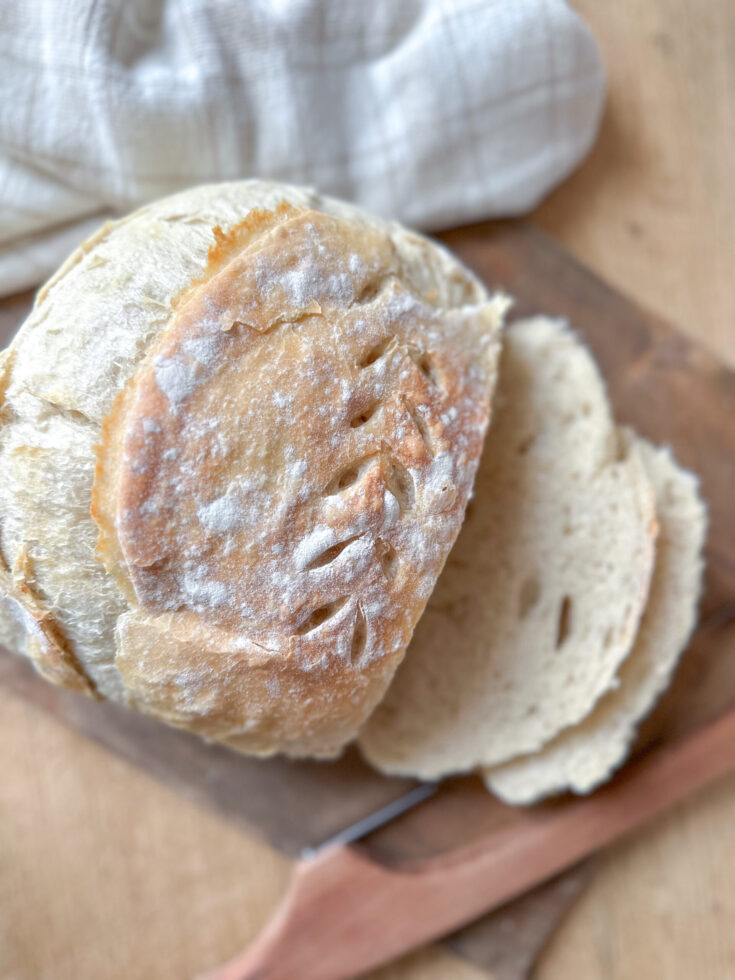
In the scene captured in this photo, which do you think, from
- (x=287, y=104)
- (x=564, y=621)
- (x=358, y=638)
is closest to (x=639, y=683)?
(x=564, y=621)

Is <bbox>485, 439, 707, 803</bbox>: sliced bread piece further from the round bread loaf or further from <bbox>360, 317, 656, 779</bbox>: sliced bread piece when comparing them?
the round bread loaf

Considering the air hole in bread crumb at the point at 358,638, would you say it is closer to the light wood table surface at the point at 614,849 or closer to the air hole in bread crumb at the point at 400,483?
the air hole in bread crumb at the point at 400,483

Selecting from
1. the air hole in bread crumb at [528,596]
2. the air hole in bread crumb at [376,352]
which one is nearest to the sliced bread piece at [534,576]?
the air hole in bread crumb at [528,596]

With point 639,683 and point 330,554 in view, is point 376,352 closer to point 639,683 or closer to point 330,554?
point 330,554

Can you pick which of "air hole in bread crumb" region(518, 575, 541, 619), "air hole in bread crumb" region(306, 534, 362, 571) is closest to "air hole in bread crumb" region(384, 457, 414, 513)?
"air hole in bread crumb" region(306, 534, 362, 571)

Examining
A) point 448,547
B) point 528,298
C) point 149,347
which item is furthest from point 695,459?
point 149,347
